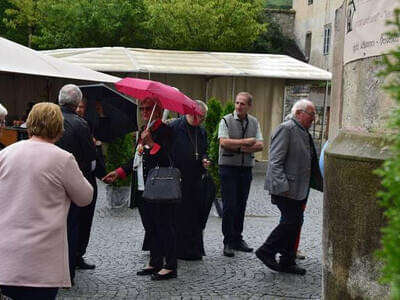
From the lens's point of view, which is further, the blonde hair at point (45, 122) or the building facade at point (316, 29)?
the building facade at point (316, 29)

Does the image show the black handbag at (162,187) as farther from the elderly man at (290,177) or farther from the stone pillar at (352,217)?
the stone pillar at (352,217)

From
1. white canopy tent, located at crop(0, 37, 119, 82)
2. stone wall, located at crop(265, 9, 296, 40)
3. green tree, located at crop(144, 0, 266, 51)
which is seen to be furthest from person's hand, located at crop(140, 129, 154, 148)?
stone wall, located at crop(265, 9, 296, 40)

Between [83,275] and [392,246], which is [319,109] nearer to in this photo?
[83,275]

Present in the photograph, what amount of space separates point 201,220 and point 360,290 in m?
3.09

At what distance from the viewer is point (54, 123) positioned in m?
3.72

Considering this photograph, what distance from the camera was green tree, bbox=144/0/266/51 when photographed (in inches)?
849

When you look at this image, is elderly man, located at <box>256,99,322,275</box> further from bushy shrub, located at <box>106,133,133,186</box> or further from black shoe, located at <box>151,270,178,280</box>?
bushy shrub, located at <box>106,133,133,186</box>

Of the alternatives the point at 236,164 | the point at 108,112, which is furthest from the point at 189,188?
the point at 108,112

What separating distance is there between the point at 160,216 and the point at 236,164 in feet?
4.66

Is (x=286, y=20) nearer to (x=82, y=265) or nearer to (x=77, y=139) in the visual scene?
(x=82, y=265)

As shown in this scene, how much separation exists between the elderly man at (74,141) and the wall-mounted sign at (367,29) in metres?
2.36

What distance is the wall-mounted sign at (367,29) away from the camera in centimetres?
368

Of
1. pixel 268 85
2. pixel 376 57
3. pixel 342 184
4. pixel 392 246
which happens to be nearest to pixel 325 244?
pixel 342 184

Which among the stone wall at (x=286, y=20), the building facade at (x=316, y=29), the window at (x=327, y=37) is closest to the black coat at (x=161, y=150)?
the building facade at (x=316, y=29)
